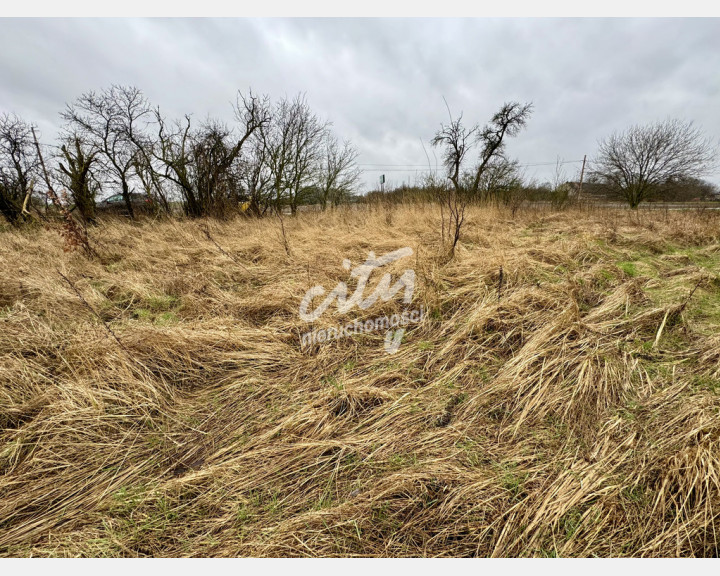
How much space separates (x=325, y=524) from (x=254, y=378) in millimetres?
1075

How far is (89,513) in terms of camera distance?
1.19m
